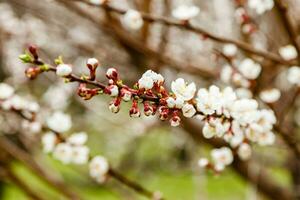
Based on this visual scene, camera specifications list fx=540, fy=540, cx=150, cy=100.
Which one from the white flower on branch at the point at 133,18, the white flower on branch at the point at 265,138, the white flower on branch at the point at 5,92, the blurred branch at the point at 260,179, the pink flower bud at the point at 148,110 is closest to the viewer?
the pink flower bud at the point at 148,110

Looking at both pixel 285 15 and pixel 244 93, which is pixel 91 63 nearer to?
pixel 285 15

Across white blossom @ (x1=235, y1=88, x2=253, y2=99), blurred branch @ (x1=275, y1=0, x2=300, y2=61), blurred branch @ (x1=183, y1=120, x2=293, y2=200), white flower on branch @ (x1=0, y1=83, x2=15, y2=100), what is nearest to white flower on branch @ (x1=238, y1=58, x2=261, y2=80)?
white blossom @ (x1=235, y1=88, x2=253, y2=99)

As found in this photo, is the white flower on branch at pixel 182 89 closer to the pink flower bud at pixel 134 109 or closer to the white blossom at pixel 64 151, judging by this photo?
the pink flower bud at pixel 134 109

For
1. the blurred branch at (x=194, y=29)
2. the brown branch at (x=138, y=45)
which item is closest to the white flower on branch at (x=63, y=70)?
the blurred branch at (x=194, y=29)

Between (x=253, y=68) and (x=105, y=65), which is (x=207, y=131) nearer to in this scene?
(x=253, y=68)

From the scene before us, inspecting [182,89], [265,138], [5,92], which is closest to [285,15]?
[265,138]

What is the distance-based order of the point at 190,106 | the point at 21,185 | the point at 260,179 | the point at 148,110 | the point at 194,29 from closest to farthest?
the point at 148,110 < the point at 190,106 < the point at 194,29 < the point at 21,185 < the point at 260,179
